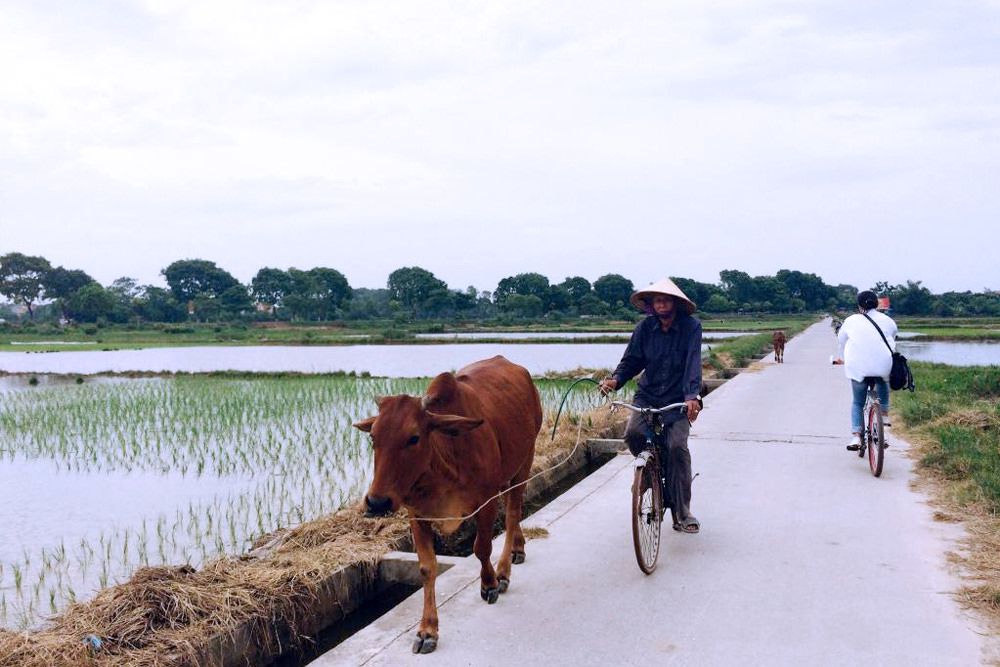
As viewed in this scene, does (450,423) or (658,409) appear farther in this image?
(658,409)

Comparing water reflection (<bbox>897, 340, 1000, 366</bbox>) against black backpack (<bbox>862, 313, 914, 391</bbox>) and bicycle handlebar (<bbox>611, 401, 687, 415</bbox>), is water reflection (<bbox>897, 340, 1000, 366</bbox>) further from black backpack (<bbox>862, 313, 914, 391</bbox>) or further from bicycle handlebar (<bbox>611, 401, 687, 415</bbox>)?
bicycle handlebar (<bbox>611, 401, 687, 415</bbox>)

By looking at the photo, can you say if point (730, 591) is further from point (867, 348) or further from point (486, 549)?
point (867, 348)

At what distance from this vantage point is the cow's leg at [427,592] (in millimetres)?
3607

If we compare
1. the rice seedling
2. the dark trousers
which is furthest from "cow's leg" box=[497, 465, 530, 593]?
the rice seedling

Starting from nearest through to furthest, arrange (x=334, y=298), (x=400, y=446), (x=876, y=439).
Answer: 1. (x=400, y=446)
2. (x=876, y=439)
3. (x=334, y=298)

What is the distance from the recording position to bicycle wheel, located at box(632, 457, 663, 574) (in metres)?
4.38

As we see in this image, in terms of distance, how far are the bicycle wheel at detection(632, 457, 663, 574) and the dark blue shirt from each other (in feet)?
1.66

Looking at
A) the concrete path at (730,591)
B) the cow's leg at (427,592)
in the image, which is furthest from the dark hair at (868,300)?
the cow's leg at (427,592)

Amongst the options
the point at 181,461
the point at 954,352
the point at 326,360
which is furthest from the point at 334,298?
the point at 181,461

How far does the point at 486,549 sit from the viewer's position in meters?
4.08

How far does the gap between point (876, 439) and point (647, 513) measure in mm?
3433

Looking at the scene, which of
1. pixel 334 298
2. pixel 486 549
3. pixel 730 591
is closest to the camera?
pixel 486 549

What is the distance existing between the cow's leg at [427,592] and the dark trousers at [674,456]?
1695 mm

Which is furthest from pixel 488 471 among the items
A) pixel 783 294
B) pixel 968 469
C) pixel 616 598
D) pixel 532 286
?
pixel 783 294
